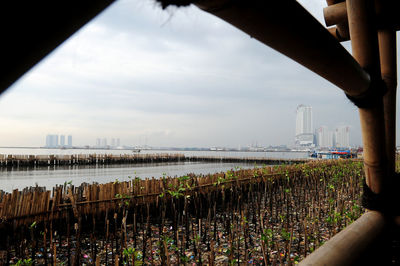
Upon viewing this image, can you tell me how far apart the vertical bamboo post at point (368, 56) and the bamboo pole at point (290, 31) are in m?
0.44

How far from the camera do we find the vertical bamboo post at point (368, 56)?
1.35m

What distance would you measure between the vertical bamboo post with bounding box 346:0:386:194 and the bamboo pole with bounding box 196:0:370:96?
0.44 meters

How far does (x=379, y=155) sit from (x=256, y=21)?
164 centimetres

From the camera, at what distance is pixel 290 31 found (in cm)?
64

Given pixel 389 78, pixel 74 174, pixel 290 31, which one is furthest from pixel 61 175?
pixel 290 31

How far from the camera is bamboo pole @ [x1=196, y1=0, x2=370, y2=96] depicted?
514 mm

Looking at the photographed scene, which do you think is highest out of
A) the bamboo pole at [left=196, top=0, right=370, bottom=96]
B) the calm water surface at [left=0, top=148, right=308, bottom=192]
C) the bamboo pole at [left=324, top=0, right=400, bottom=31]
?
the bamboo pole at [left=324, top=0, right=400, bottom=31]

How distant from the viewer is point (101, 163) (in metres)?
31.3

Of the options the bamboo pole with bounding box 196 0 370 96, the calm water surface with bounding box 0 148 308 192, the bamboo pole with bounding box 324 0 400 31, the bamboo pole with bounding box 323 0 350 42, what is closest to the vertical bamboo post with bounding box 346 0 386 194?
the bamboo pole with bounding box 196 0 370 96

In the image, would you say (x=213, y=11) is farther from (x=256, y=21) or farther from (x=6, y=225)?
(x=6, y=225)

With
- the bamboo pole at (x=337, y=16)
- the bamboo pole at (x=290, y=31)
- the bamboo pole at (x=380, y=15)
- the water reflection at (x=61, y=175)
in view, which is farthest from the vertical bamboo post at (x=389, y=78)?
the water reflection at (x=61, y=175)

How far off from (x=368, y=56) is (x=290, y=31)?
98cm

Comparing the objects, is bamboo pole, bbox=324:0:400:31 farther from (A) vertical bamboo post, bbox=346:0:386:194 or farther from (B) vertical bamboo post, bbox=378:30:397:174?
(A) vertical bamboo post, bbox=346:0:386:194

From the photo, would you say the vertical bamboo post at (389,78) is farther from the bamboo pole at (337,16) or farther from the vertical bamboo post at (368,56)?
the vertical bamboo post at (368,56)
